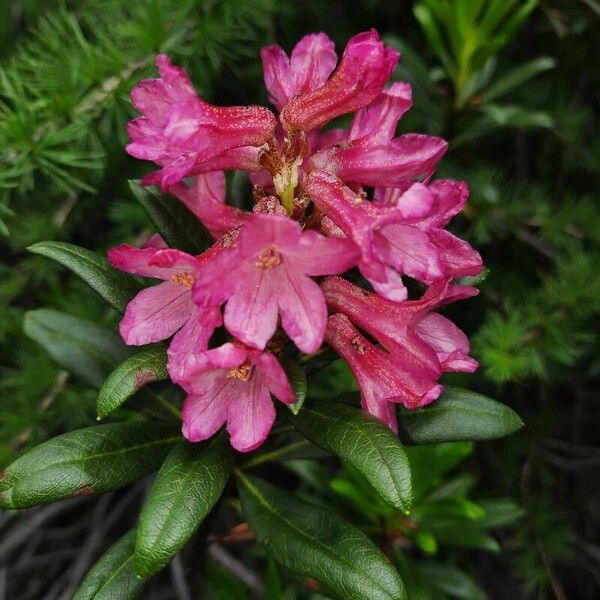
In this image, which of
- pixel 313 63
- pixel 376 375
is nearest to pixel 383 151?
pixel 313 63

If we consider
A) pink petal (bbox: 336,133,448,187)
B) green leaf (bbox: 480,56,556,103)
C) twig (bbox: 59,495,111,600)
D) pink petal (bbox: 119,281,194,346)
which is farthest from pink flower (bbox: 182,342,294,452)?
green leaf (bbox: 480,56,556,103)

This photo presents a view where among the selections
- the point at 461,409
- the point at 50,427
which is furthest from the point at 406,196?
the point at 50,427

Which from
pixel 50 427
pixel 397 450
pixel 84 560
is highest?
pixel 397 450

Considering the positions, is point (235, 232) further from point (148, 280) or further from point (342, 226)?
point (148, 280)

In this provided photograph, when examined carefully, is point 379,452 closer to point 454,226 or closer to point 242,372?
point 242,372

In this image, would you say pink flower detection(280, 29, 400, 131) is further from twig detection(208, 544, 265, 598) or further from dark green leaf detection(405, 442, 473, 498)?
twig detection(208, 544, 265, 598)

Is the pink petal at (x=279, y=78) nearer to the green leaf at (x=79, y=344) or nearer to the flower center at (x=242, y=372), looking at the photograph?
the flower center at (x=242, y=372)
